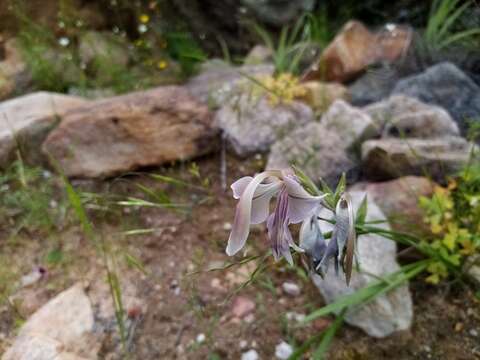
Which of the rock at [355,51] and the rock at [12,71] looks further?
the rock at [12,71]

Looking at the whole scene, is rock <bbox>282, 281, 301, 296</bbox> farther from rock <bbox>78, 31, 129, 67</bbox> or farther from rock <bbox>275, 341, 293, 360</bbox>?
rock <bbox>78, 31, 129, 67</bbox>

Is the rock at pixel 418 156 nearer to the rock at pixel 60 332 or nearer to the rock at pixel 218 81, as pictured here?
the rock at pixel 218 81

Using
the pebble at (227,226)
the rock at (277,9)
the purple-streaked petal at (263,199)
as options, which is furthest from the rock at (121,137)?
the rock at (277,9)

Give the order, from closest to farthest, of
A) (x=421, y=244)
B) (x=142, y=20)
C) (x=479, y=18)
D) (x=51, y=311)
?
1. (x=421, y=244)
2. (x=51, y=311)
3. (x=479, y=18)
4. (x=142, y=20)

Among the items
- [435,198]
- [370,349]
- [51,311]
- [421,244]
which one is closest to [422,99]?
[435,198]

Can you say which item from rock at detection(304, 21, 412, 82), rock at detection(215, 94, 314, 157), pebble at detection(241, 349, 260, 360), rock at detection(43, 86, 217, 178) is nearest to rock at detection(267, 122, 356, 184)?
rock at detection(215, 94, 314, 157)

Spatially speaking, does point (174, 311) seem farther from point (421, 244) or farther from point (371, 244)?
point (421, 244)

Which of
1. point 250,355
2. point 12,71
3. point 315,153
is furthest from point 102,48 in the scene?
point 250,355

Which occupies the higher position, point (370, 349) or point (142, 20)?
point (142, 20)
